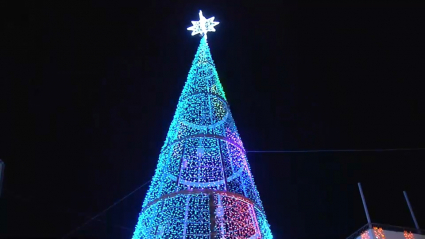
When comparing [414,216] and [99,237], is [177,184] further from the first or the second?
[414,216]

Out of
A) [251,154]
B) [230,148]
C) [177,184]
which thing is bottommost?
[177,184]

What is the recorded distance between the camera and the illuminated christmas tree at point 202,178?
22.3 ft

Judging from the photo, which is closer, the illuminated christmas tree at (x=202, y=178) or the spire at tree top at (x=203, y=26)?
the illuminated christmas tree at (x=202, y=178)

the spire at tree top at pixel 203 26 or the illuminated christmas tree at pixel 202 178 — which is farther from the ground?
the spire at tree top at pixel 203 26

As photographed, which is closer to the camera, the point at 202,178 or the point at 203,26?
the point at 202,178

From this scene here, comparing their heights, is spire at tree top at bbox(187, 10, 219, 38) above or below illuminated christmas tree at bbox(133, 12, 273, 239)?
above

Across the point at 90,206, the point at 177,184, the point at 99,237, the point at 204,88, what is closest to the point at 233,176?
the point at 177,184

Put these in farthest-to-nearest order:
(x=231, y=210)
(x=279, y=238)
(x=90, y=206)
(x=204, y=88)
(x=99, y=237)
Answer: (x=279, y=238)
(x=90, y=206)
(x=99, y=237)
(x=204, y=88)
(x=231, y=210)

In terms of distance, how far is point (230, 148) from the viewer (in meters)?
7.71

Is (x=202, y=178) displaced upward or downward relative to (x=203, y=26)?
downward

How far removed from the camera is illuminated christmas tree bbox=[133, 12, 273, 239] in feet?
22.3

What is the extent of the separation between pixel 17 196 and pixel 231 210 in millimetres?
4444

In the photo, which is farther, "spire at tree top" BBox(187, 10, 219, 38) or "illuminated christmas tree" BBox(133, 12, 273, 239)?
"spire at tree top" BBox(187, 10, 219, 38)

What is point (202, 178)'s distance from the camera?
8.11 m
